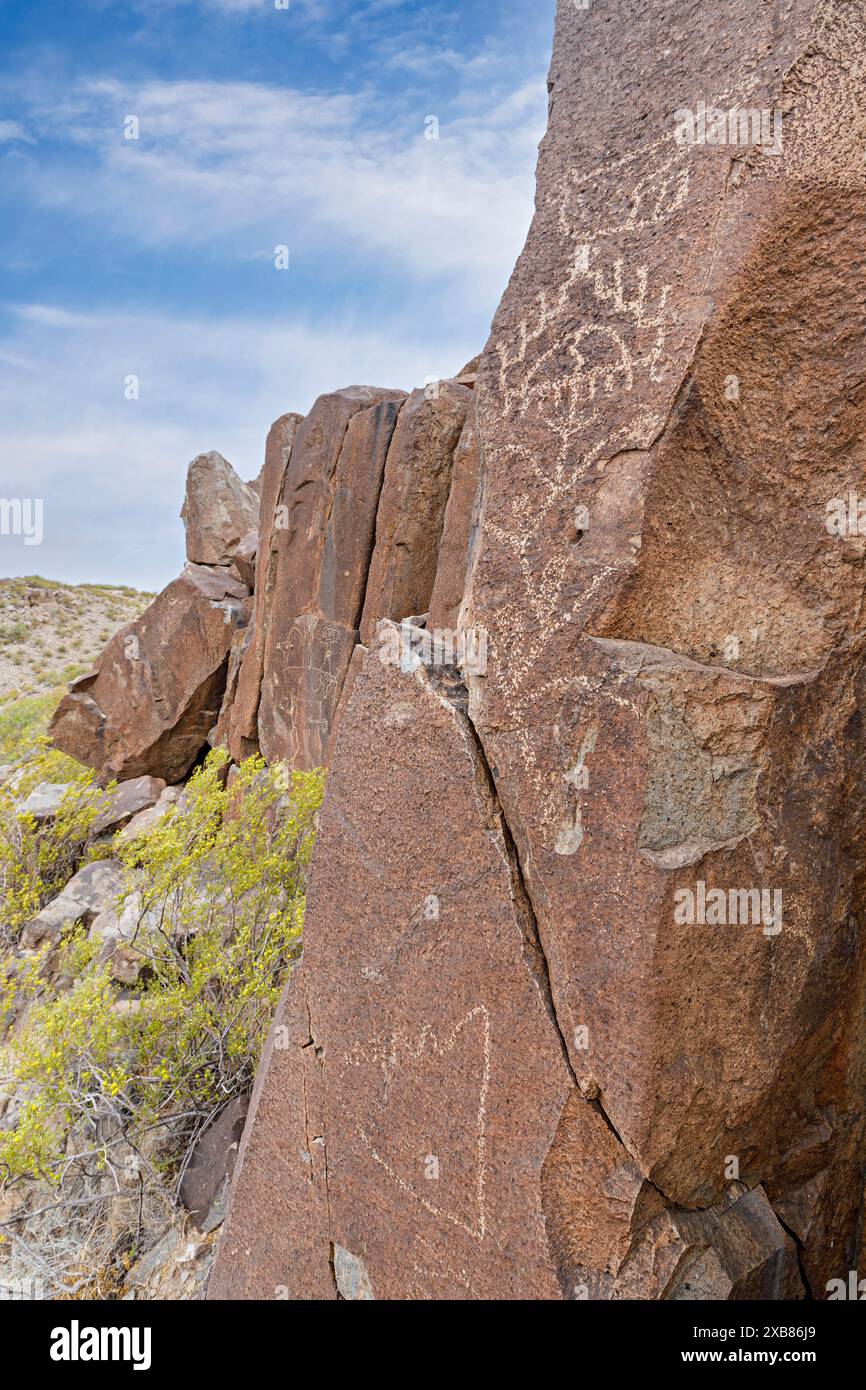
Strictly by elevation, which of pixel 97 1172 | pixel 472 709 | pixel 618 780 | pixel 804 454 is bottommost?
pixel 97 1172

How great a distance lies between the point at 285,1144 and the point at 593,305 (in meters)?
3.12

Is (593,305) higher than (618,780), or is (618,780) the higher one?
(593,305)

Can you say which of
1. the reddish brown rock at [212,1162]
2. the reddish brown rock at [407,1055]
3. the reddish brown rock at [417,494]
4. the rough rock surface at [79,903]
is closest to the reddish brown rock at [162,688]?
A: the rough rock surface at [79,903]

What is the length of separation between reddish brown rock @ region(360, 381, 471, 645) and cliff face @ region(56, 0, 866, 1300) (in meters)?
4.19

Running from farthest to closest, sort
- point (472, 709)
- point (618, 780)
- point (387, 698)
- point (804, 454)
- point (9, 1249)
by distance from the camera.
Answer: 1. point (9, 1249)
2. point (387, 698)
3. point (472, 709)
4. point (804, 454)
5. point (618, 780)

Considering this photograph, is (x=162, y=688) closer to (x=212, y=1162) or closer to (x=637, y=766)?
(x=212, y=1162)

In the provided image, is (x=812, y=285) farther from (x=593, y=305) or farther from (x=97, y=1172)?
(x=97, y=1172)

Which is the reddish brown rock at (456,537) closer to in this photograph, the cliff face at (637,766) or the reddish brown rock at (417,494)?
the reddish brown rock at (417,494)

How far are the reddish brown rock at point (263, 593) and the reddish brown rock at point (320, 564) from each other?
0.44 ft

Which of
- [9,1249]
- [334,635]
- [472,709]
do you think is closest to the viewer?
[472,709]

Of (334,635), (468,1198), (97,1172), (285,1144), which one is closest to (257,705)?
(334,635)

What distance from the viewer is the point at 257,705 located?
31.3 ft

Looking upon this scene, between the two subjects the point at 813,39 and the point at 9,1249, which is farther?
the point at 9,1249

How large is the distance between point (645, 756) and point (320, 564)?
652cm
